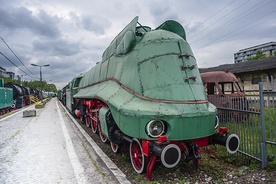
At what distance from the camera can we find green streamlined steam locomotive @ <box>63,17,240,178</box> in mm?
3500

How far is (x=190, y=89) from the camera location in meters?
3.92

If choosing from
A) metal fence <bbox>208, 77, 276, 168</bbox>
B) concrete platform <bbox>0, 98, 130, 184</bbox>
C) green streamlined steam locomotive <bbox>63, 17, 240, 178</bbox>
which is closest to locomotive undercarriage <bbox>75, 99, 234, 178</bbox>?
green streamlined steam locomotive <bbox>63, 17, 240, 178</bbox>

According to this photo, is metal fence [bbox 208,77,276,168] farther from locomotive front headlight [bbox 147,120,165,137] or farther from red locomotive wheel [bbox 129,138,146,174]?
red locomotive wheel [bbox 129,138,146,174]

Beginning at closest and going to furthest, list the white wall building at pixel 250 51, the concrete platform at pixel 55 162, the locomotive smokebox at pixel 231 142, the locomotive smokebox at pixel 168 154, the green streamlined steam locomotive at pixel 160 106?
the locomotive smokebox at pixel 168 154 → the green streamlined steam locomotive at pixel 160 106 → the locomotive smokebox at pixel 231 142 → the concrete platform at pixel 55 162 → the white wall building at pixel 250 51

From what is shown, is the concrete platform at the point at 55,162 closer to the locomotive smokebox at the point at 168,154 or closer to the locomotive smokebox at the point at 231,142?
the locomotive smokebox at the point at 168,154

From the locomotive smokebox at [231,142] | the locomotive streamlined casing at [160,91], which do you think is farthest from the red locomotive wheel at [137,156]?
the locomotive smokebox at [231,142]

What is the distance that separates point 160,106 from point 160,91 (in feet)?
1.13

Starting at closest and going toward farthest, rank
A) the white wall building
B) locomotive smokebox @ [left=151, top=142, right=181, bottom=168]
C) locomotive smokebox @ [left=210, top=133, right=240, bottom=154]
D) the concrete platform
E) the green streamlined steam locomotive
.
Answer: locomotive smokebox @ [left=151, top=142, right=181, bottom=168] < the green streamlined steam locomotive < locomotive smokebox @ [left=210, top=133, right=240, bottom=154] < the concrete platform < the white wall building

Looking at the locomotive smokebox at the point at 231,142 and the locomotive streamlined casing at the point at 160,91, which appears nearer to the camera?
the locomotive streamlined casing at the point at 160,91

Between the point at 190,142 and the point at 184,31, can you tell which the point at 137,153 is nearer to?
the point at 190,142

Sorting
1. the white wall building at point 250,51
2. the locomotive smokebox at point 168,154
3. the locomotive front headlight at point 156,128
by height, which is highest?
the white wall building at point 250,51

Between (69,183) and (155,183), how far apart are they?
157 cm

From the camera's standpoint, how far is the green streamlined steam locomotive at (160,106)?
3500 millimetres

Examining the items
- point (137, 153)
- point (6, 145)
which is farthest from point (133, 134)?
point (6, 145)
